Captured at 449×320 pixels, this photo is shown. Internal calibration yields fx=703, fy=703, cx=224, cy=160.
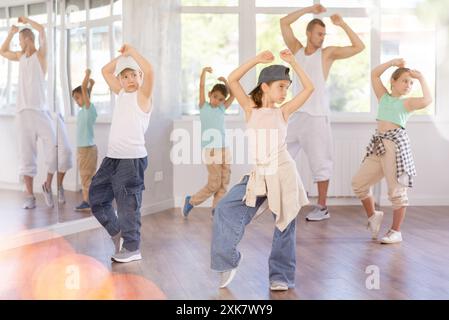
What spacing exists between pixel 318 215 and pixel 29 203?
233 cm

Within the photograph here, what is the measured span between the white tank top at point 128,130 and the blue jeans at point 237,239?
882 mm

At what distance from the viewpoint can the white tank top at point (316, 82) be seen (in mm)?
5801

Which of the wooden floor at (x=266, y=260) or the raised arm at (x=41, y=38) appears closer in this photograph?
the wooden floor at (x=266, y=260)

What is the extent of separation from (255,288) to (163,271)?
613 mm

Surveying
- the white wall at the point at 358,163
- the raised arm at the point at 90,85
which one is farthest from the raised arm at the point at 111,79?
the white wall at the point at 358,163

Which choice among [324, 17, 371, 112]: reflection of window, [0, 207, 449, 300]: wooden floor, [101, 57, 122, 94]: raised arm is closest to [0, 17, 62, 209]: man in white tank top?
[0, 207, 449, 300]: wooden floor

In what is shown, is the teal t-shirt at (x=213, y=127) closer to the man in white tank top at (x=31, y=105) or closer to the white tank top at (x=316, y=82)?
the white tank top at (x=316, y=82)

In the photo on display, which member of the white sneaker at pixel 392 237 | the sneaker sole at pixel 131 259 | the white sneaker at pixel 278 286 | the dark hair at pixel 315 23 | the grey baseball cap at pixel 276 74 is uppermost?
the dark hair at pixel 315 23

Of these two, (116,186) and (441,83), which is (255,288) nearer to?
(116,186)

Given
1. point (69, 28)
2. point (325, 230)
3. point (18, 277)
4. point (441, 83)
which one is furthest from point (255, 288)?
point (441, 83)

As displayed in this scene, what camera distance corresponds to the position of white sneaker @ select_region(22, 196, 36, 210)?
15.6 ft

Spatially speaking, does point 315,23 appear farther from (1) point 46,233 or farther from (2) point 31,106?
(1) point 46,233

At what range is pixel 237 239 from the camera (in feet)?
11.6
